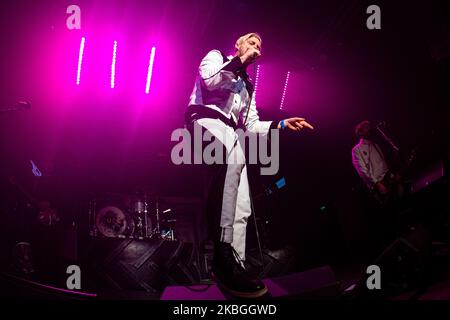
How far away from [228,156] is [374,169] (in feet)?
12.9

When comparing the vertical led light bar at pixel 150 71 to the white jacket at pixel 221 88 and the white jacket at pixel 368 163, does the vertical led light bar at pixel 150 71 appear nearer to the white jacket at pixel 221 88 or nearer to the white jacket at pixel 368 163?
the white jacket at pixel 221 88

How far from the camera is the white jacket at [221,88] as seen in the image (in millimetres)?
2268

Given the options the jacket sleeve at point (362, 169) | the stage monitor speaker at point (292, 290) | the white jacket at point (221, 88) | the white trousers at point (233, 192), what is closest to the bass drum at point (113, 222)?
the jacket sleeve at point (362, 169)

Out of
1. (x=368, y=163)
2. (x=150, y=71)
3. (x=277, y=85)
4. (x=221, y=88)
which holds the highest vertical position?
(x=150, y=71)

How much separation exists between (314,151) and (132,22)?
3814 millimetres

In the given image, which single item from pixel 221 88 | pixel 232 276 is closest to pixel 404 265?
pixel 232 276

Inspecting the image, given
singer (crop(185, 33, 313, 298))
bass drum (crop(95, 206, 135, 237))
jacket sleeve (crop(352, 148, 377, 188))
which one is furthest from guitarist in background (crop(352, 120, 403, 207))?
bass drum (crop(95, 206, 135, 237))

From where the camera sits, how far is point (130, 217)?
23.5 ft

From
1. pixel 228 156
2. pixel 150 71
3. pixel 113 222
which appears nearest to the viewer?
pixel 228 156

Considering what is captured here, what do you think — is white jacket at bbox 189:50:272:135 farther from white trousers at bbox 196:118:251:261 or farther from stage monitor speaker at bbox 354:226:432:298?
stage monitor speaker at bbox 354:226:432:298

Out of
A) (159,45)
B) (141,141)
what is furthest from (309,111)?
(141,141)

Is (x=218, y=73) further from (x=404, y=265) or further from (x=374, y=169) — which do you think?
(x=374, y=169)

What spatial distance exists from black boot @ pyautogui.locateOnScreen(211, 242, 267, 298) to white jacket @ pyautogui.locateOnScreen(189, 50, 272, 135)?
1.00 m

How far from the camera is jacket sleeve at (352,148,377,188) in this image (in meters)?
5.25
